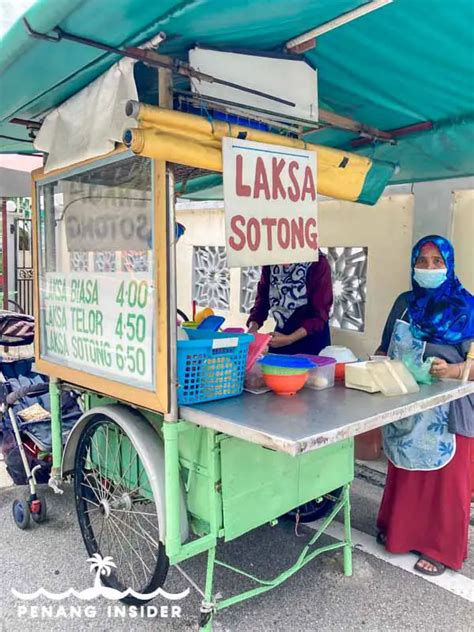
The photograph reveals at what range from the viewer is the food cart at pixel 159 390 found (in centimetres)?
181

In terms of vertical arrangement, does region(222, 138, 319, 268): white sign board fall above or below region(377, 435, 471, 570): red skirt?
above

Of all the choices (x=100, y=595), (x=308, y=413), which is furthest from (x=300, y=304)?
(x=100, y=595)

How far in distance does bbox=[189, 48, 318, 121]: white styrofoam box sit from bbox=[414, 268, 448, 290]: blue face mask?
941mm

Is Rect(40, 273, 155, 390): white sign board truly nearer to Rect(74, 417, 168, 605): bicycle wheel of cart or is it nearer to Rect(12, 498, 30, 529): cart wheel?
Rect(74, 417, 168, 605): bicycle wheel of cart

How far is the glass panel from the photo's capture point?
199 centimetres

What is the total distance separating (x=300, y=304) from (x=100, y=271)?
56.6 inches

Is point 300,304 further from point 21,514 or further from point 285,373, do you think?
point 21,514

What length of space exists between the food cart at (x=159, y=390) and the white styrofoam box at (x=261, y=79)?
0.33 ft

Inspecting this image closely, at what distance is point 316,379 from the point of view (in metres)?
2.28

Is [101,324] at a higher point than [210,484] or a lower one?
higher

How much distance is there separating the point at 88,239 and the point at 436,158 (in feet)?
6.85

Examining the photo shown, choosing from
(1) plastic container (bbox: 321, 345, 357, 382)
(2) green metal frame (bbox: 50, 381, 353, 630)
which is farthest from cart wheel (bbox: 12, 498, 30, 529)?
(1) plastic container (bbox: 321, 345, 357, 382)

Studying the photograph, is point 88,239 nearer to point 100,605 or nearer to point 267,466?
point 267,466

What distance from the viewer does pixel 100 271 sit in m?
2.26
